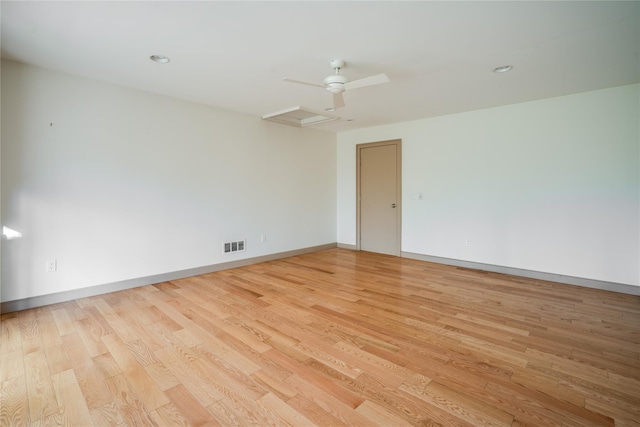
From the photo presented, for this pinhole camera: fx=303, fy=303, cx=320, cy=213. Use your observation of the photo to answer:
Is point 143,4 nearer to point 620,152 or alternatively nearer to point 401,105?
point 401,105

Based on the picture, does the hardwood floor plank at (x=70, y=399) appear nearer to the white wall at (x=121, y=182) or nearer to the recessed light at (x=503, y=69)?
the white wall at (x=121, y=182)

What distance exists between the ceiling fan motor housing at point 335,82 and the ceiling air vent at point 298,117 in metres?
1.57

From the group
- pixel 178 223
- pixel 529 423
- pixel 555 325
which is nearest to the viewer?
pixel 529 423

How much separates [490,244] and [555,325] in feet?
6.68

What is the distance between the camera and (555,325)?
9.28 ft

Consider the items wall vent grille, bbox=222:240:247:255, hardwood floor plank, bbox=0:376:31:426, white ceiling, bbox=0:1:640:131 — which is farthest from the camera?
wall vent grille, bbox=222:240:247:255

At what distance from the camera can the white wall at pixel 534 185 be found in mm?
3730

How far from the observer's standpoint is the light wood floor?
1.71 meters

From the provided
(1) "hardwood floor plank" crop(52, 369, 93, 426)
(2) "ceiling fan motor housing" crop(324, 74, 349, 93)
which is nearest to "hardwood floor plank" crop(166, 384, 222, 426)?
(1) "hardwood floor plank" crop(52, 369, 93, 426)

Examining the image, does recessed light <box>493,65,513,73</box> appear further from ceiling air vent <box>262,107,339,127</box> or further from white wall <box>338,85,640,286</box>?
ceiling air vent <box>262,107,339,127</box>

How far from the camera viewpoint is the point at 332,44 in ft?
8.66

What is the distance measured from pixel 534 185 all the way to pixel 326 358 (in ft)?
12.9

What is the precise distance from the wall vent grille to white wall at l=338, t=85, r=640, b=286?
293 cm

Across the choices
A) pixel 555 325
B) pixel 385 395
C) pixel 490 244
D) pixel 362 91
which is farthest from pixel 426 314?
pixel 362 91
